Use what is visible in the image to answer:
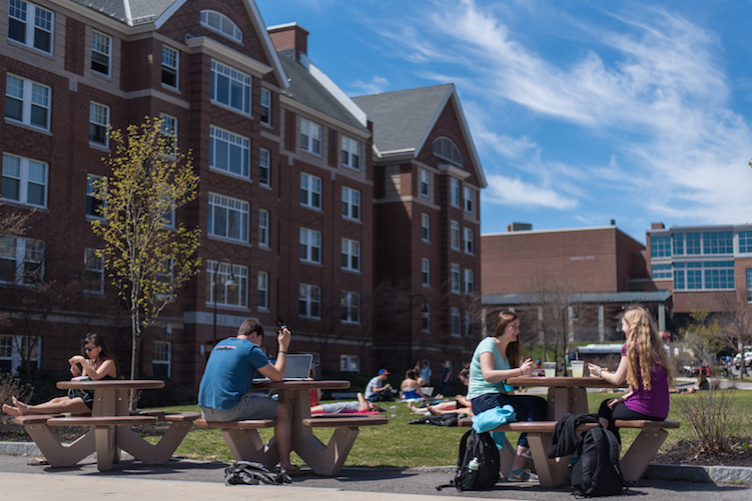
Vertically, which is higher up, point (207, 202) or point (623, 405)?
point (207, 202)

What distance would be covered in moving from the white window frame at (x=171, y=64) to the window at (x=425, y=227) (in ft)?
71.2

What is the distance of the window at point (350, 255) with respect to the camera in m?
47.2

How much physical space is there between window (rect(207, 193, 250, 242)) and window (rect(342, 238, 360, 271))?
35.6 ft

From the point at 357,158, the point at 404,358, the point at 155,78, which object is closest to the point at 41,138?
the point at 155,78

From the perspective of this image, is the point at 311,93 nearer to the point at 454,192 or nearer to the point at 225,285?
the point at 454,192

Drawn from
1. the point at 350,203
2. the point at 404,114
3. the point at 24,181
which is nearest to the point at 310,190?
the point at 350,203

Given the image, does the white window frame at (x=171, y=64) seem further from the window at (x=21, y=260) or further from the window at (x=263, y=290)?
the window at (x=263, y=290)

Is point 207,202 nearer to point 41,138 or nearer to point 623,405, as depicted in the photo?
point 41,138

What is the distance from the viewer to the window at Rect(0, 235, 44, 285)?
27625mm

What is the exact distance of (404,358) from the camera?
49188mm

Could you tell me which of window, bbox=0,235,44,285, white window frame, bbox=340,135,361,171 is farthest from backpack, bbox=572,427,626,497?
white window frame, bbox=340,135,361,171

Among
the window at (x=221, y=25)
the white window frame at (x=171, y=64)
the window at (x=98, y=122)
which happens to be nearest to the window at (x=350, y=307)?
the window at (x=221, y=25)

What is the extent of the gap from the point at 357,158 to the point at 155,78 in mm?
17419

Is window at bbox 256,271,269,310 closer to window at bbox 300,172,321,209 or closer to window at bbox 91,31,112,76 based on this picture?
window at bbox 300,172,321,209
